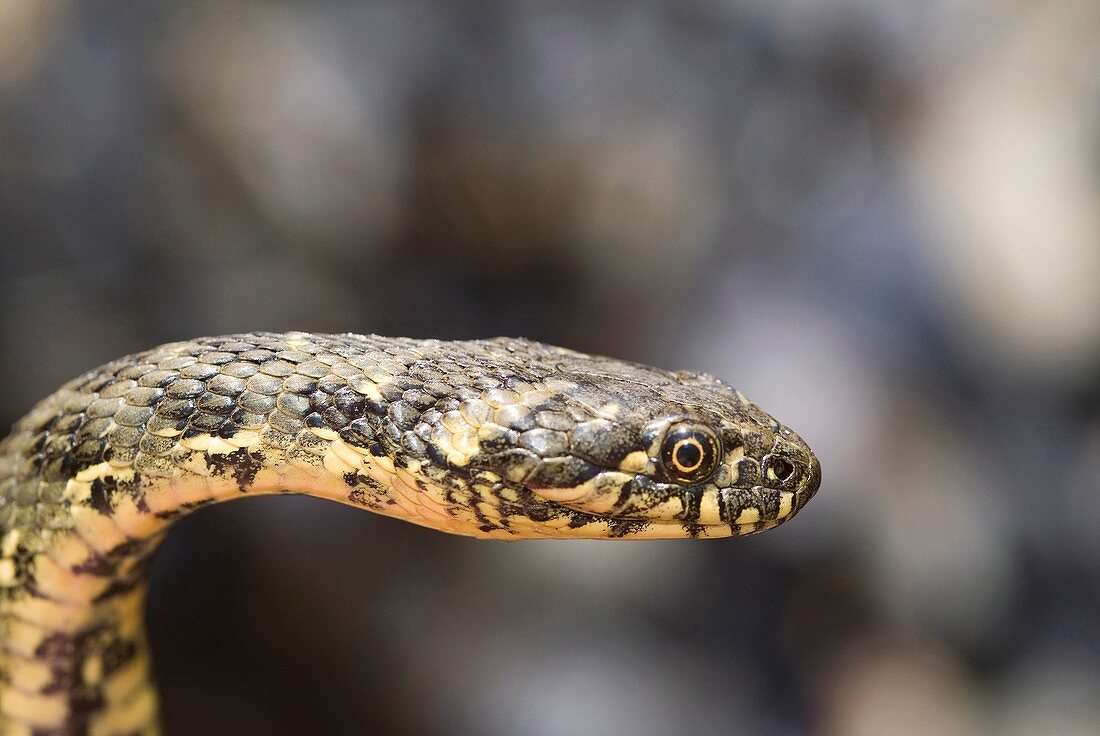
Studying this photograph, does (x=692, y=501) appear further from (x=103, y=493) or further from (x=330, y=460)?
(x=103, y=493)

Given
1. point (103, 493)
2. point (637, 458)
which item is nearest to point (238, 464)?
point (103, 493)

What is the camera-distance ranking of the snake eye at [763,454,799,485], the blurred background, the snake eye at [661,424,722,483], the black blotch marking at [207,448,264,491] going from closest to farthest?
the black blotch marking at [207,448,264,491] → the snake eye at [661,424,722,483] → the snake eye at [763,454,799,485] → the blurred background

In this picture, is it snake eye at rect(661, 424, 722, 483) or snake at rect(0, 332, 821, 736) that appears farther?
snake eye at rect(661, 424, 722, 483)

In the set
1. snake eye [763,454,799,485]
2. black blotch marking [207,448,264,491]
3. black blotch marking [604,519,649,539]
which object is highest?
snake eye [763,454,799,485]

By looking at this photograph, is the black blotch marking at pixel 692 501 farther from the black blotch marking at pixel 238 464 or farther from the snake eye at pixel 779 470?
the black blotch marking at pixel 238 464

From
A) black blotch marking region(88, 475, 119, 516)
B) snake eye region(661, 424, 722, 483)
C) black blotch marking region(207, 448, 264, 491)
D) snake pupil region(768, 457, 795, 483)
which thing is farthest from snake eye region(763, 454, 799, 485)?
black blotch marking region(88, 475, 119, 516)

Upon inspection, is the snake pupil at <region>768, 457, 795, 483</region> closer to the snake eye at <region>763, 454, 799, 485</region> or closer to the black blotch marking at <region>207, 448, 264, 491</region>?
the snake eye at <region>763, 454, 799, 485</region>

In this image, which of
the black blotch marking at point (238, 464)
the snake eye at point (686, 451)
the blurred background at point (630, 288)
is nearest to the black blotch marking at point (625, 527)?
the snake eye at point (686, 451)
